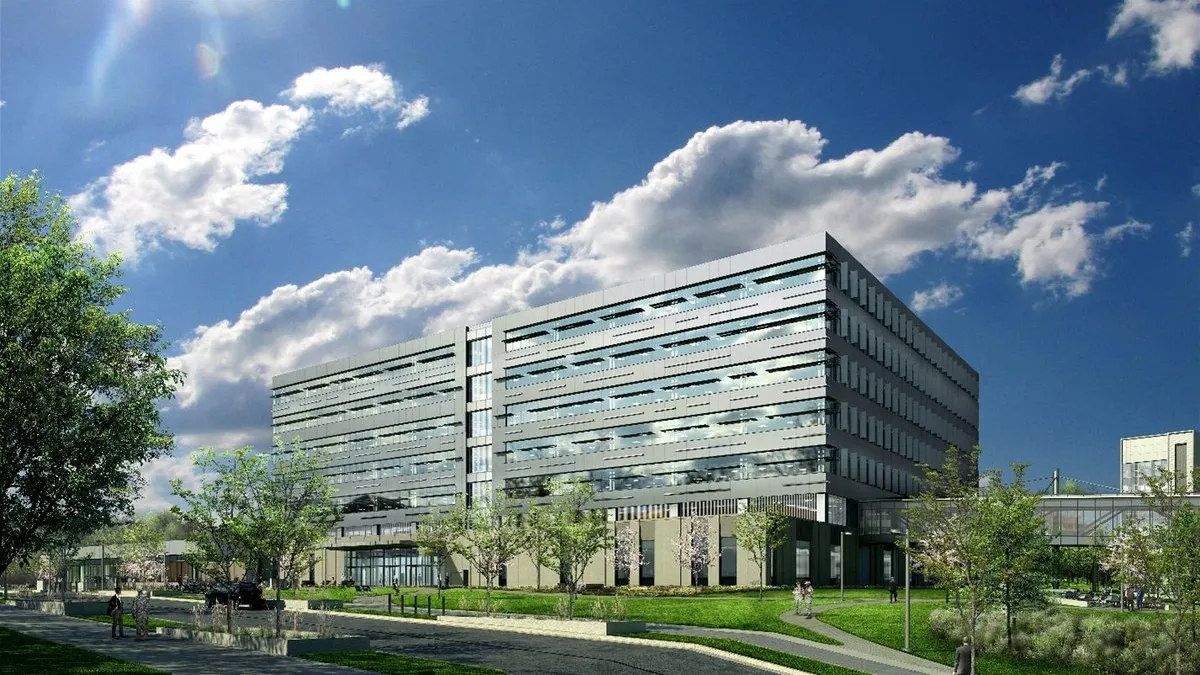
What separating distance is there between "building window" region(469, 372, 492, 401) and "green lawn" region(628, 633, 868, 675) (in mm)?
83581

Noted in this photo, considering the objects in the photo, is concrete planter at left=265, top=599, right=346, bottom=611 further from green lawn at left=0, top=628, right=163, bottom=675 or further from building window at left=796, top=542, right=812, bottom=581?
building window at left=796, top=542, right=812, bottom=581

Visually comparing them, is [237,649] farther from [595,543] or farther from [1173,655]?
[1173,655]

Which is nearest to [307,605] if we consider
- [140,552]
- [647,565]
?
[647,565]

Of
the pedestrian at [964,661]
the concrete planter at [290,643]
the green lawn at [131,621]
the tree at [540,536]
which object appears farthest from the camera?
the tree at [540,536]

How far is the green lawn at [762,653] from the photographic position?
1220 inches

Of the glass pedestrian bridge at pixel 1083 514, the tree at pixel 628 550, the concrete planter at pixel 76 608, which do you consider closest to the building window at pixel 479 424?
the tree at pixel 628 550

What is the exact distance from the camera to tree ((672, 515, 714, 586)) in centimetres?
8475

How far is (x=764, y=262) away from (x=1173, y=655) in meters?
59.6

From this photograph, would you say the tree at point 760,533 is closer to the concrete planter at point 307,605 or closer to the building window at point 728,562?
the building window at point 728,562

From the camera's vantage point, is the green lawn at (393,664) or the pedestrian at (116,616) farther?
the pedestrian at (116,616)

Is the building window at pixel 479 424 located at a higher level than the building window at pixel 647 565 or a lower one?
higher

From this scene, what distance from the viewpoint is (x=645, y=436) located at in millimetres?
102375

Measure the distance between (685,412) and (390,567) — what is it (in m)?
47.4

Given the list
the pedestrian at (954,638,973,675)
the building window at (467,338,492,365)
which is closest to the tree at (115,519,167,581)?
the building window at (467,338,492,365)
